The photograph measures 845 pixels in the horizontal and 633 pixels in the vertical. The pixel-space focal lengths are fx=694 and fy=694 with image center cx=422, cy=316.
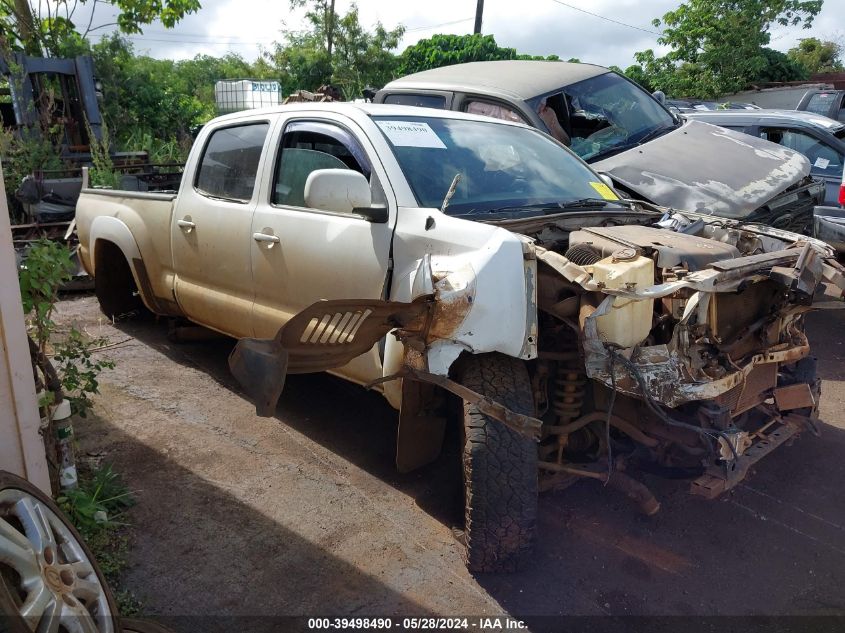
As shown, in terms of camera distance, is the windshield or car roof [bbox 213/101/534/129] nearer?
car roof [bbox 213/101/534/129]

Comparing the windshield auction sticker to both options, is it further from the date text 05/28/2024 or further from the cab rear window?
the cab rear window

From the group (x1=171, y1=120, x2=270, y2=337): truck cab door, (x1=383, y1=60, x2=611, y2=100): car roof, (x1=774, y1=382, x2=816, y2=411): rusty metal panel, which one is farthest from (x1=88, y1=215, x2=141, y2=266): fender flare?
(x1=774, y1=382, x2=816, y2=411): rusty metal panel

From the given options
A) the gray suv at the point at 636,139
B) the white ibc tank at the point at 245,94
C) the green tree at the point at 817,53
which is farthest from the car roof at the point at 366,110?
the green tree at the point at 817,53

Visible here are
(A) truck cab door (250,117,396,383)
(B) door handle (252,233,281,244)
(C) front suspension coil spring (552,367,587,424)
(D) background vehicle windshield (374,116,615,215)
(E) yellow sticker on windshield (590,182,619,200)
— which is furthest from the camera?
(E) yellow sticker on windshield (590,182,619,200)

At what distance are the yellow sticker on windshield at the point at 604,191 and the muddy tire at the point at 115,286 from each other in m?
3.64

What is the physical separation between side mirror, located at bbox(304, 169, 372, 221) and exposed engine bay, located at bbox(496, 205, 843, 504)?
659mm

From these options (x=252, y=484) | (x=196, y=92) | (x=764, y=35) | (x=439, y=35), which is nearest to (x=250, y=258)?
(x=252, y=484)

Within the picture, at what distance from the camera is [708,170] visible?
553 cm

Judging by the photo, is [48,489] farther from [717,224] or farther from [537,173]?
[717,224]

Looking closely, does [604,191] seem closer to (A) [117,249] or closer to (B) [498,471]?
(B) [498,471]

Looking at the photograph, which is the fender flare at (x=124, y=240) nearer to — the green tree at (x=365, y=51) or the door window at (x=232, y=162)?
the door window at (x=232, y=162)

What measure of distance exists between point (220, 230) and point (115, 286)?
2198mm

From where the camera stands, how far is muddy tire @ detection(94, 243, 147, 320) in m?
5.46

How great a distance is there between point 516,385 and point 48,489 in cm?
189
